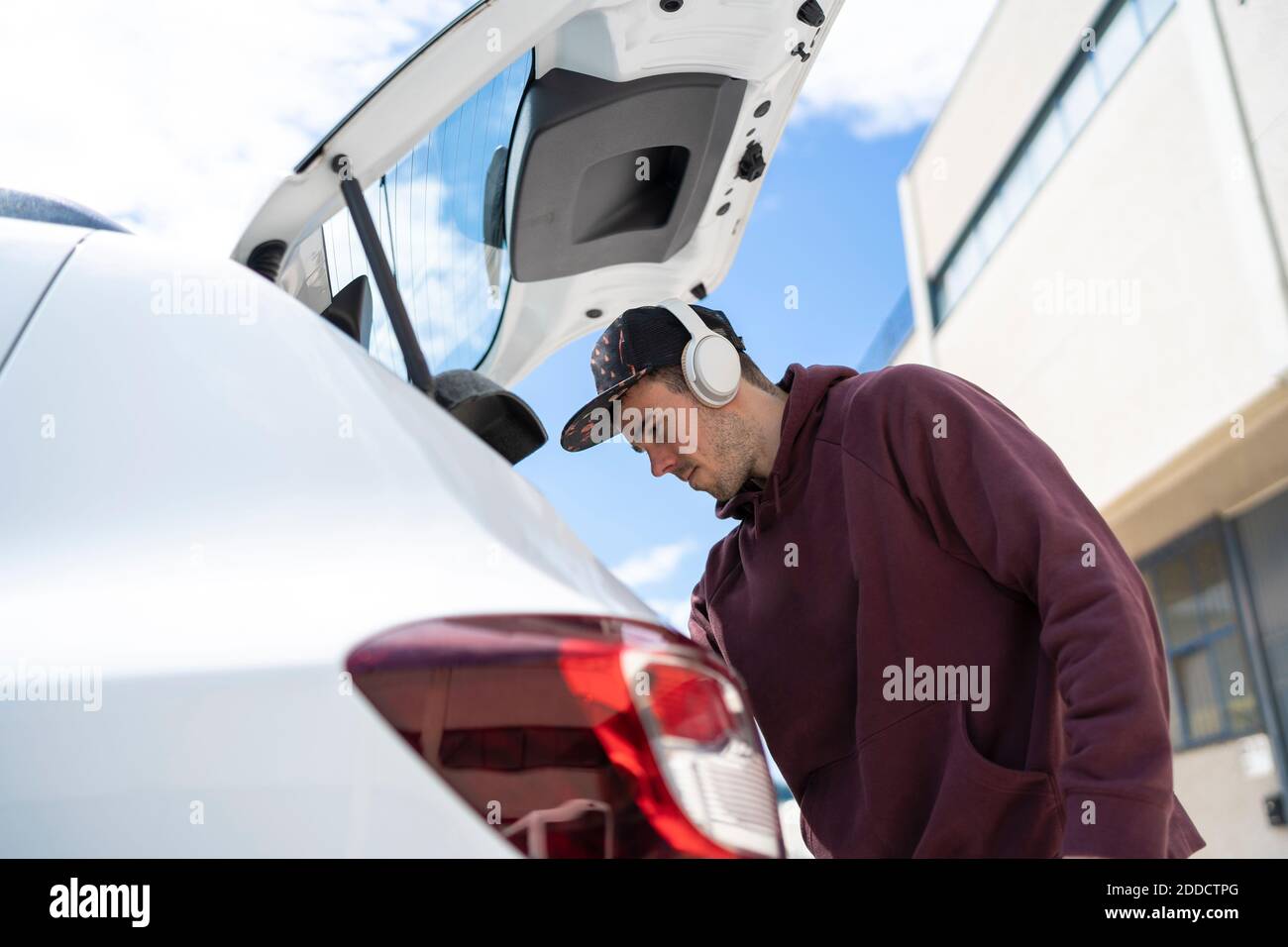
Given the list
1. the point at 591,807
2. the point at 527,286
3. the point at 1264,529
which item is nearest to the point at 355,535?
the point at 591,807

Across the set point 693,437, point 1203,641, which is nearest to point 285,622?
point 693,437

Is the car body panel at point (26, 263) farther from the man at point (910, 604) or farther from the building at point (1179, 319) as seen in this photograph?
the building at point (1179, 319)

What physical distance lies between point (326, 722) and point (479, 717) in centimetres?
12

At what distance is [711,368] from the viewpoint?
207cm

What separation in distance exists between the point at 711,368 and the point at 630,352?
205 millimetres

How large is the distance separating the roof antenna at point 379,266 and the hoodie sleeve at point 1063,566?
0.89 m

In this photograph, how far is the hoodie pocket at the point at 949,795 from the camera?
1674mm

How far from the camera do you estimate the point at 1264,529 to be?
8.69 metres

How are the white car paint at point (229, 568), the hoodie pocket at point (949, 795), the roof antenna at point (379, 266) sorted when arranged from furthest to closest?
the hoodie pocket at point (949, 795)
the roof antenna at point (379, 266)
the white car paint at point (229, 568)

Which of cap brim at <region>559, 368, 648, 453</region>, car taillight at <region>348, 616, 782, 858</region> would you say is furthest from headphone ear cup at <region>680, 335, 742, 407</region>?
car taillight at <region>348, 616, 782, 858</region>

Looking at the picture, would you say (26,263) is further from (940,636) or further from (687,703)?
(940,636)

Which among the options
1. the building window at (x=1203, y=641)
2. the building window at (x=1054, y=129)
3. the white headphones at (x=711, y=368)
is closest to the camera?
the white headphones at (x=711, y=368)

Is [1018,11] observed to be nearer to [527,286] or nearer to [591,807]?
[527,286]

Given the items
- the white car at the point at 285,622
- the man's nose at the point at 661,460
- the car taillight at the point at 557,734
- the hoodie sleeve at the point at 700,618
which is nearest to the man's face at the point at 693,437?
the man's nose at the point at 661,460
